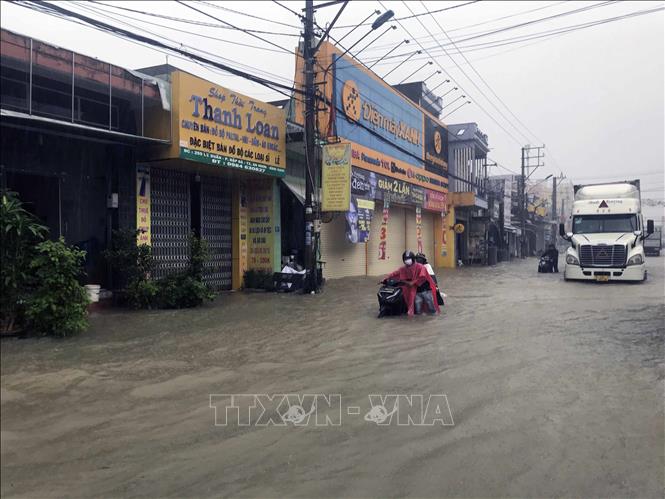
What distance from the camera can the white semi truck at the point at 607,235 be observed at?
54.9ft

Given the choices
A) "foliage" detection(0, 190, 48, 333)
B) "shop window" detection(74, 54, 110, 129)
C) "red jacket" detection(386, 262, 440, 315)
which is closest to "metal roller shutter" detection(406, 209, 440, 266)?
"red jacket" detection(386, 262, 440, 315)

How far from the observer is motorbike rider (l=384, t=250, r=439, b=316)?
9812 mm

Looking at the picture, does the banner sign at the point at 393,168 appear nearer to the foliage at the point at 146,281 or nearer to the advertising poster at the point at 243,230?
the advertising poster at the point at 243,230

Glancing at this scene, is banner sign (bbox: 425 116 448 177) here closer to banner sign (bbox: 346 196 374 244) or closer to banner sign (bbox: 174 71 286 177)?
banner sign (bbox: 346 196 374 244)

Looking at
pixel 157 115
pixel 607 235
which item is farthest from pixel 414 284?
pixel 607 235

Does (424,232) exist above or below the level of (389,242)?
above

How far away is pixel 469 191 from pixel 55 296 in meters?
30.7

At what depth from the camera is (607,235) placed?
17562mm

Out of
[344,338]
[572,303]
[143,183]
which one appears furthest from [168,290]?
[572,303]

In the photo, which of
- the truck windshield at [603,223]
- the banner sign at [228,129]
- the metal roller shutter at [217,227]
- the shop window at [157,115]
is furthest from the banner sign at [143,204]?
the truck windshield at [603,223]

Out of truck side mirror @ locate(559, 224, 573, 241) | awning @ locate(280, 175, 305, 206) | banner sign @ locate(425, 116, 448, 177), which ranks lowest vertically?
truck side mirror @ locate(559, 224, 573, 241)

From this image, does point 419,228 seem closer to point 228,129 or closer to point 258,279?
point 258,279

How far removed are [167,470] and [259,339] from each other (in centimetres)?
430

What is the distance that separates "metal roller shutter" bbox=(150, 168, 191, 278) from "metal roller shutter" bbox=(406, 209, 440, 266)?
14.4m
